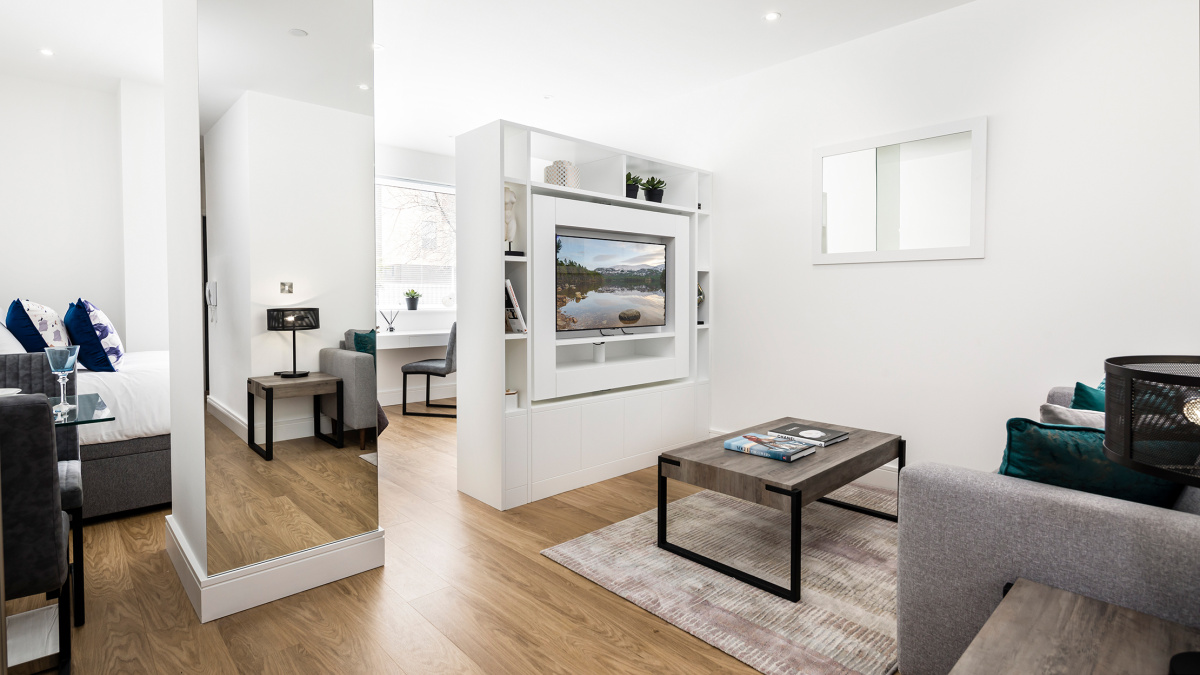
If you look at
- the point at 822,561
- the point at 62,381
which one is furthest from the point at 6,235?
the point at 822,561

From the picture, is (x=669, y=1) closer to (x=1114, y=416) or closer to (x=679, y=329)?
(x=679, y=329)

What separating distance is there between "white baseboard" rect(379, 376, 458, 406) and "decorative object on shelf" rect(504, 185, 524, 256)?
332cm

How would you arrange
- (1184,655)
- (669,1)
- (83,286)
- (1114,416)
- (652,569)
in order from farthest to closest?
(83,286)
(669,1)
(652,569)
(1114,416)
(1184,655)

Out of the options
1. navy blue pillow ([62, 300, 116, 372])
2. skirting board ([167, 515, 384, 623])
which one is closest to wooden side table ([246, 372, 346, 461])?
skirting board ([167, 515, 384, 623])

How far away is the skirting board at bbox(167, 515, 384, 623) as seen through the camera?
2043 millimetres

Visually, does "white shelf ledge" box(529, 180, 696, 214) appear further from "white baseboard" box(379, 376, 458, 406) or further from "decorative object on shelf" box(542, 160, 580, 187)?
"white baseboard" box(379, 376, 458, 406)

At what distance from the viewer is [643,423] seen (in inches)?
152

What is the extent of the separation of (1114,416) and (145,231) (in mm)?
5700

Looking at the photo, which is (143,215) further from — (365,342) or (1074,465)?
(1074,465)

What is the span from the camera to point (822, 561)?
2.50m

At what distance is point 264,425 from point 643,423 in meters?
2.32

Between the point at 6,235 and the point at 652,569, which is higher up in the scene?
the point at 6,235

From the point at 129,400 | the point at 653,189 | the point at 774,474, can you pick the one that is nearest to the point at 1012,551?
the point at 774,474

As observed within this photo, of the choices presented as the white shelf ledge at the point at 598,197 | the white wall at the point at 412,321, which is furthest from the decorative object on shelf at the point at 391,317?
the white shelf ledge at the point at 598,197
